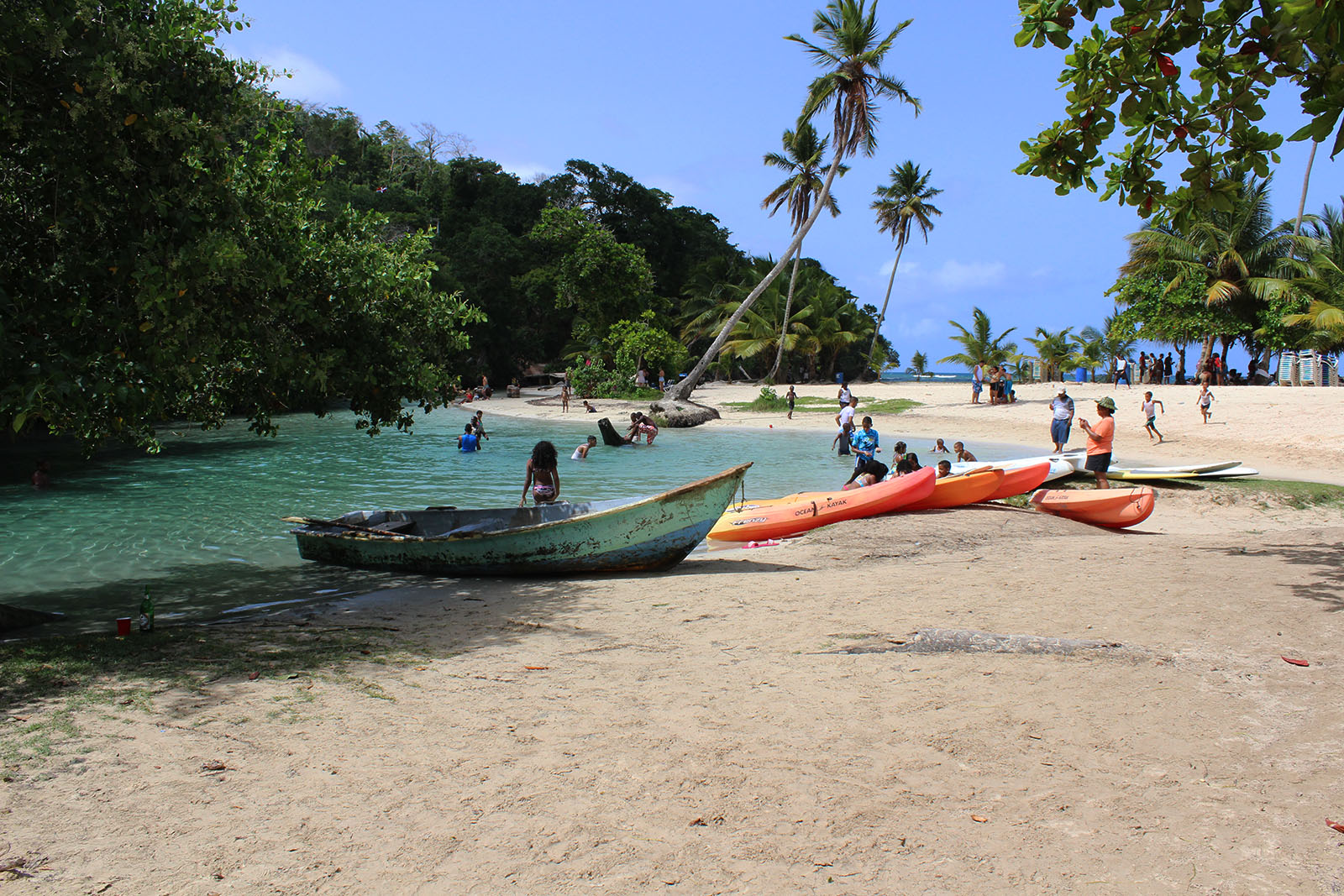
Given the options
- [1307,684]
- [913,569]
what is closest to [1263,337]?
[913,569]

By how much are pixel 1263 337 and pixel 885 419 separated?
15574 millimetres

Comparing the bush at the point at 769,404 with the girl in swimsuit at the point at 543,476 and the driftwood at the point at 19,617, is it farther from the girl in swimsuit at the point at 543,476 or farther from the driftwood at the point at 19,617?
the driftwood at the point at 19,617

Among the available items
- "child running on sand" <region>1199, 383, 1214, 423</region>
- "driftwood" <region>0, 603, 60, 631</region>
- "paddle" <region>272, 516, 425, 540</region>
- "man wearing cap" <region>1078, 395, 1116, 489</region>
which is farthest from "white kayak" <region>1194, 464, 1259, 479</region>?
Answer: "driftwood" <region>0, 603, 60, 631</region>

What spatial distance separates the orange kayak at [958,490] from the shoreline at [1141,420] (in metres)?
7.71

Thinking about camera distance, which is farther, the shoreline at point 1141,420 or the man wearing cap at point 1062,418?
the shoreline at point 1141,420

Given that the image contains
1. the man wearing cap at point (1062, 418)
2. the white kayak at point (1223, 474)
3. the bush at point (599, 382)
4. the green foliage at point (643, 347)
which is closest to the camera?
the white kayak at point (1223, 474)

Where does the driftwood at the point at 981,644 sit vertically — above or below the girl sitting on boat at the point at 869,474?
below

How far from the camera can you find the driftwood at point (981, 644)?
5.85 m

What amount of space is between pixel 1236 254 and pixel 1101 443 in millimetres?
28675

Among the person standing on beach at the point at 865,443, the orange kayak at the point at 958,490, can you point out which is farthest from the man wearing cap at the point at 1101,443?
the person standing on beach at the point at 865,443

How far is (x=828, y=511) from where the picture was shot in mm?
12266

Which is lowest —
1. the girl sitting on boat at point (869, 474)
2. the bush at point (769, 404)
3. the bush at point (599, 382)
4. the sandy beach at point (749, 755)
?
the sandy beach at point (749, 755)

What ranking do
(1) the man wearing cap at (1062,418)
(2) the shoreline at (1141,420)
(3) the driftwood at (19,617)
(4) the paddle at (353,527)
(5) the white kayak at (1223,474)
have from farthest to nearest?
1. (2) the shoreline at (1141,420)
2. (1) the man wearing cap at (1062,418)
3. (5) the white kayak at (1223,474)
4. (4) the paddle at (353,527)
5. (3) the driftwood at (19,617)

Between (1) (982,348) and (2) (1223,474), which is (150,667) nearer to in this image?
(2) (1223,474)
